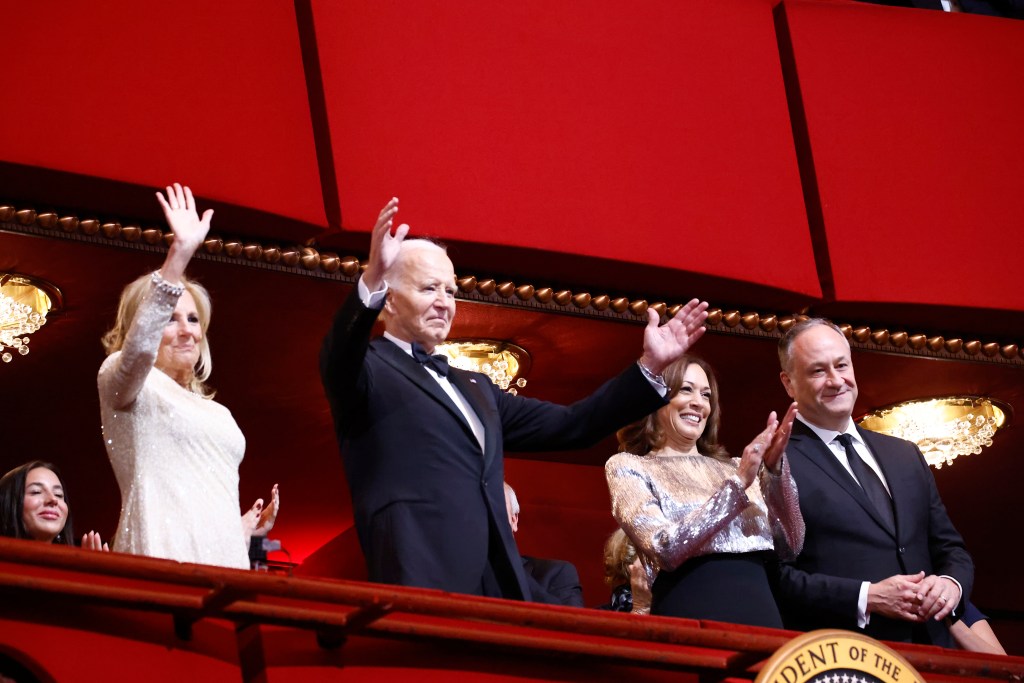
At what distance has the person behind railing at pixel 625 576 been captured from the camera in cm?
360

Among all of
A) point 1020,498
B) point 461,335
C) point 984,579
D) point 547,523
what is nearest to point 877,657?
point 461,335

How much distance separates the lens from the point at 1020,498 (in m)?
6.42

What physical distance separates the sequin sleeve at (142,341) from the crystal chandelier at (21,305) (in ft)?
5.64

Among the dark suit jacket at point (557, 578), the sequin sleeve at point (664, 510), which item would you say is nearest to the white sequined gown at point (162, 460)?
the sequin sleeve at point (664, 510)

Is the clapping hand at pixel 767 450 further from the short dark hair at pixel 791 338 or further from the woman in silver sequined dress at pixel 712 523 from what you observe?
the short dark hair at pixel 791 338

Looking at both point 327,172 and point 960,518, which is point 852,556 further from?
point 960,518

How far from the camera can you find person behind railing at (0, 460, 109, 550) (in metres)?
3.75

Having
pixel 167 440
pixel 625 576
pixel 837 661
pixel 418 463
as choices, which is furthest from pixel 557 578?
pixel 837 661

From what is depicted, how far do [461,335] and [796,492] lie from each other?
77.3 inches

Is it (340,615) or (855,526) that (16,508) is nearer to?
(340,615)

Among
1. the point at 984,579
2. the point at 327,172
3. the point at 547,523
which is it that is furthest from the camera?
the point at 984,579

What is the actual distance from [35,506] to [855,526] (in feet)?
6.45

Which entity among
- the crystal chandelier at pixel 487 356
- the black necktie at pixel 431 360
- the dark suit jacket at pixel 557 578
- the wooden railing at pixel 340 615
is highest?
the crystal chandelier at pixel 487 356

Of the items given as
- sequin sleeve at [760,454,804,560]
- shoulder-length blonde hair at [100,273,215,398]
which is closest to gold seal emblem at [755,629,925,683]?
sequin sleeve at [760,454,804,560]
